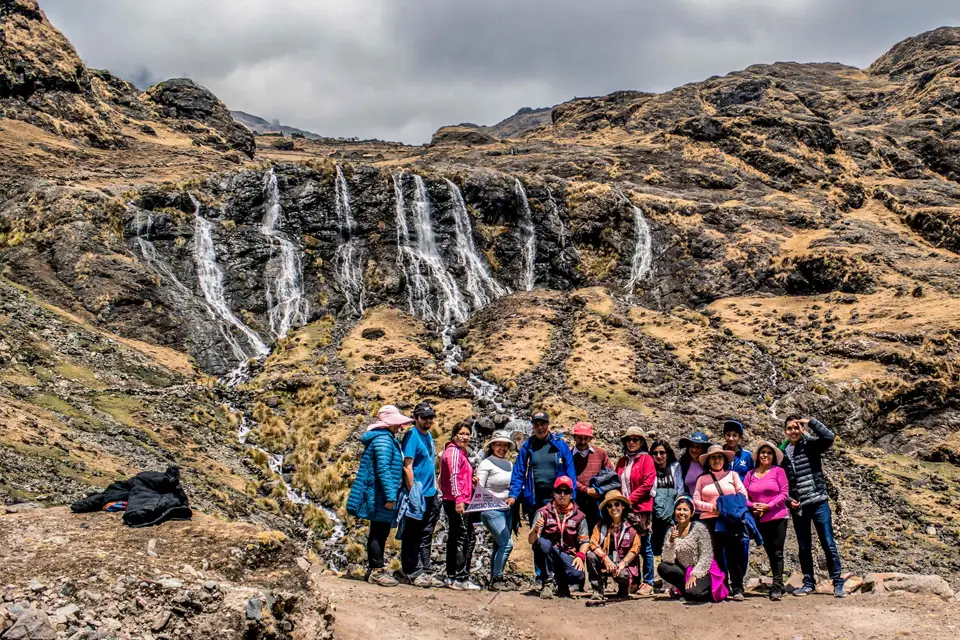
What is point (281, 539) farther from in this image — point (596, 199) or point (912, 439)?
point (596, 199)

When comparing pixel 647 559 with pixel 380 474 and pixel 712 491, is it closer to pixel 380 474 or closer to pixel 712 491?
pixel 712 491

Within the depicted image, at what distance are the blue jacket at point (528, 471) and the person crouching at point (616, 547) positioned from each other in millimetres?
787

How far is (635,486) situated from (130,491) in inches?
308

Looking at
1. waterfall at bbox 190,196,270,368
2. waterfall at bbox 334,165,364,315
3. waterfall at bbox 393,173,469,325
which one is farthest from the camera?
→ waterfall at bbox 393,173,469,325

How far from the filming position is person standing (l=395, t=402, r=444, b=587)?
1030 centimetres

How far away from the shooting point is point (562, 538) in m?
9.62

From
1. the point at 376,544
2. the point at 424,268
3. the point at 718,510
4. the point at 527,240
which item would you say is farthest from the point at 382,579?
the point at 527,240

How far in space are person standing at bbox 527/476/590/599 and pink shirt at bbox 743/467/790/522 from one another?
9.17ft

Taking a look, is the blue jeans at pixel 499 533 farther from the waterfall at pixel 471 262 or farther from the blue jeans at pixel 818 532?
the waterfall at pixel 471 262

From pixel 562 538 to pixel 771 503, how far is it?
11.0 feet

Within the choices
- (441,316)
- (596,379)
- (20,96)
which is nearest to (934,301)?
(596,379)

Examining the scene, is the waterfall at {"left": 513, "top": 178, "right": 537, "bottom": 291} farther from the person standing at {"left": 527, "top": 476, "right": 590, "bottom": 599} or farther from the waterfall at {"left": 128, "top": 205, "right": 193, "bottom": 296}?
the person standing at {"left": 527, "top": 476, "right": 590, "bottom": 599}

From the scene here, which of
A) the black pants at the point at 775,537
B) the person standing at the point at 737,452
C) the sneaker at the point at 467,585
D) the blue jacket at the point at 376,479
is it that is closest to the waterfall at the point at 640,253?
the person standing at the point at 737,452

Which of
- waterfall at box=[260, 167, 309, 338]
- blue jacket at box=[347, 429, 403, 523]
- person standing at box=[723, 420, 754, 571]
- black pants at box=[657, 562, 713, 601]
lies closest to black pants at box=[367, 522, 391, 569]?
blue jacket at box=[347, 429, 403, 523]
